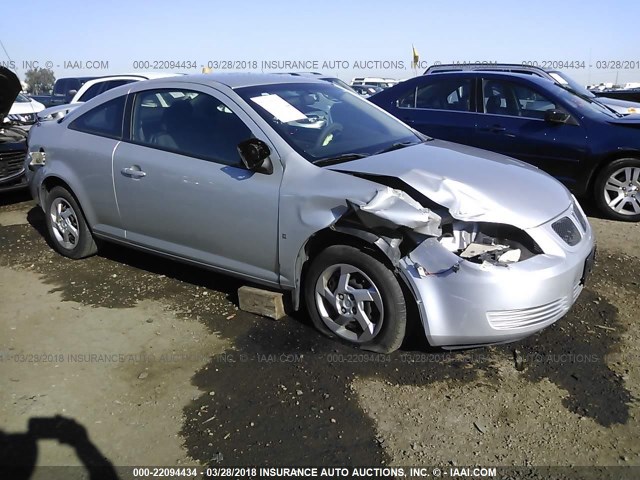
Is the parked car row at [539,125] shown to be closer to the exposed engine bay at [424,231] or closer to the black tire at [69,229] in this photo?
the exposed engine bay at [424,231]

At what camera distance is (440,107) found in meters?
7.14

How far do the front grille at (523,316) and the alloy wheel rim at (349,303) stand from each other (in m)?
0.63

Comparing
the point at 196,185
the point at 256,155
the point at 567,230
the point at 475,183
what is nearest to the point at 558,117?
the point at 567,230

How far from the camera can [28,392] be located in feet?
10.3

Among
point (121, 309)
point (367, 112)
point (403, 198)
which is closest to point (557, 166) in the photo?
point (367, 112)

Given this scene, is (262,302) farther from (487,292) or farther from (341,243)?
(487,292)

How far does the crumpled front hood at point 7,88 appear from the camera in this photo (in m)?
6.09

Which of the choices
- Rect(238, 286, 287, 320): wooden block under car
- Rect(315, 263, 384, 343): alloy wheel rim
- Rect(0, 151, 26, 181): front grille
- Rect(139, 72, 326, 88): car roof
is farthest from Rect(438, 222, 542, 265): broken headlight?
Rect(0, 151, 26, 181): front grille

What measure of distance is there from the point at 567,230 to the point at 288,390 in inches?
73.3

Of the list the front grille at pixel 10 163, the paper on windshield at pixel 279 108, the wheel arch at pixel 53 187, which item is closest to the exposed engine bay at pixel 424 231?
the paper on windshield at pixel 279 108

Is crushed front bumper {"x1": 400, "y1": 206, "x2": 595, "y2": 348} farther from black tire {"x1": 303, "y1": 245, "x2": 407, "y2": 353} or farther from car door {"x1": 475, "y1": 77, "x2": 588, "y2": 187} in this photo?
car door {"x1": 475, "y1": 77, "x2": 588, "y2": 187}

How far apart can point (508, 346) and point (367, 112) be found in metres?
2.06

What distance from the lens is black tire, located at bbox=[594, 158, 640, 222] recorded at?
5.95 meters

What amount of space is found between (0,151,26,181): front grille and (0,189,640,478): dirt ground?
3491 millimetres
